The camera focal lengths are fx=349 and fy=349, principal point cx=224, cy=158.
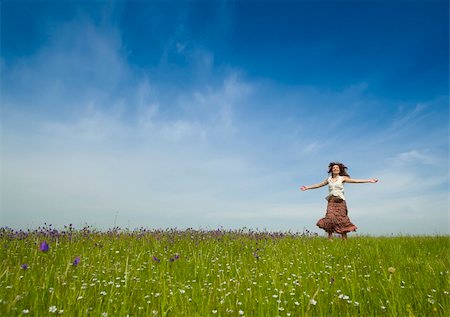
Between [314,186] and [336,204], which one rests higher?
[314,186]

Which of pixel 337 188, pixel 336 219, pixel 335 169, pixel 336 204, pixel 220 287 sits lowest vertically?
pixel 220 287

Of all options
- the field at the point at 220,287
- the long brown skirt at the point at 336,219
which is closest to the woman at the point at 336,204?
the long brown skirt at the point at 336,219

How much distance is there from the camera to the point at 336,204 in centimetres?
1325

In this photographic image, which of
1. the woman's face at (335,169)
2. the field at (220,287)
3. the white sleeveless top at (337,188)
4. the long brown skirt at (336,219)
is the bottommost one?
the field at (220,287)

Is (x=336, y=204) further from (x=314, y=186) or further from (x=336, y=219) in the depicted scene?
(x=314, y=186)

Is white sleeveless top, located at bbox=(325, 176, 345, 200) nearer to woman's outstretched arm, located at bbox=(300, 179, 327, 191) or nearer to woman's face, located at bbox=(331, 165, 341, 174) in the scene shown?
woman's face, located at bbox=(331, 165, 341, 174)

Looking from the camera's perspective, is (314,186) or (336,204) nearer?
(336,204)

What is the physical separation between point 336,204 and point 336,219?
1.97 feet

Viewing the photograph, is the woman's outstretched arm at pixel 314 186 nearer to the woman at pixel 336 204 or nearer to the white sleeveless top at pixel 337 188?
the woman at pixel 336 204

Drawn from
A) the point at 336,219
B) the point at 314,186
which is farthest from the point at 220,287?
the point at 314,186

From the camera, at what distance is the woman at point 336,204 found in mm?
12898

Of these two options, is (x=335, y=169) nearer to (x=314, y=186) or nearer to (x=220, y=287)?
(x=314, y=186)

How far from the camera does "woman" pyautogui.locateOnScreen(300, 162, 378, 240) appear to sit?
42.3 feet

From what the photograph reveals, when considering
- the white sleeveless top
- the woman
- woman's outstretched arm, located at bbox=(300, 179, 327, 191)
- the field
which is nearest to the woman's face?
the woman
